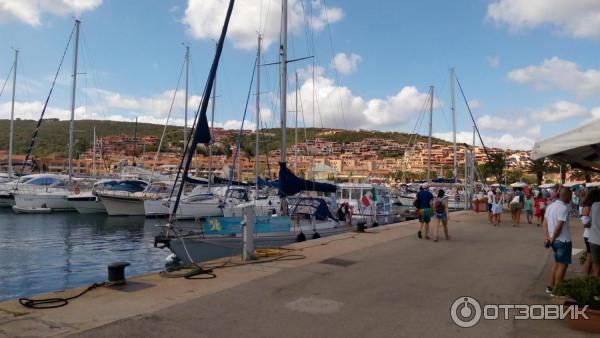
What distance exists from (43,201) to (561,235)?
42052 millimetres

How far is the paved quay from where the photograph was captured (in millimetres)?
5746

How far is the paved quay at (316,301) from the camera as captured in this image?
226 inches

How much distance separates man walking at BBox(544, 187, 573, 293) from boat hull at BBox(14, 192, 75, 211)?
41016 millimetres

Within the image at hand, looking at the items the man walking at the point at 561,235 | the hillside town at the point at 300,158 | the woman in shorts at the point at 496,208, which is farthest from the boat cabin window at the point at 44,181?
the man walking at the point at 561,235

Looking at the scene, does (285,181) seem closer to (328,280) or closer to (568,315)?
(328,280)

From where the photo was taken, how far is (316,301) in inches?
280

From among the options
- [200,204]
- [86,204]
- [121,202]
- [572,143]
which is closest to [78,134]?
[86,204]

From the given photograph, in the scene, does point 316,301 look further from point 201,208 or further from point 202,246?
point 201,208

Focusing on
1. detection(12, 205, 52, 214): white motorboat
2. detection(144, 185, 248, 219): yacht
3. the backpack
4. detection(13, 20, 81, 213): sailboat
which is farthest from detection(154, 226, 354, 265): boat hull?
detection(13, 20, 81, 213): sailboat

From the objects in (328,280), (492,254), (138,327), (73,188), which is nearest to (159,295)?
(138,327)

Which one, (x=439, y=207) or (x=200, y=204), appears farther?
(x=200, y=204)

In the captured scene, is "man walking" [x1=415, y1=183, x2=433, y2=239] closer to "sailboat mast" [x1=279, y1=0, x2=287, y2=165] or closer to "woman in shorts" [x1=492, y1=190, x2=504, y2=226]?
"sailboat mast" [x1=279, y1=0, x2=287, y2=165]

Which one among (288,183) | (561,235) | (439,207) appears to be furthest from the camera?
(288,183)

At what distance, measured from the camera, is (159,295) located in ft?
24.1
